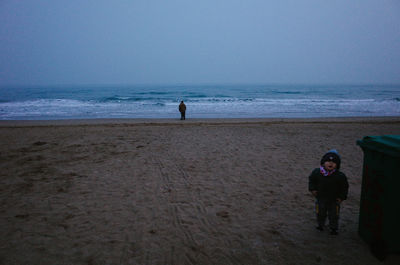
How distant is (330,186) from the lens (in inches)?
123

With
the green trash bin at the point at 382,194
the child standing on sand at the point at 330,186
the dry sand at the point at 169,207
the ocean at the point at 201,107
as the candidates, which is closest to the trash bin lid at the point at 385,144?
the green trash bin at the point at 382,194

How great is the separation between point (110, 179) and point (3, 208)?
1.90 m

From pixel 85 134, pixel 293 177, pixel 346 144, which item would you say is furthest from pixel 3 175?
pixel 346 144

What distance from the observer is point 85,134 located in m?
10.7

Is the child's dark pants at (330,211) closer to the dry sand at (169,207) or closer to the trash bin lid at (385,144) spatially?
the dry sand at (169,207)

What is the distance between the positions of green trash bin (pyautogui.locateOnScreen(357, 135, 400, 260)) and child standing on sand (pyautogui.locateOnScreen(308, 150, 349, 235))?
0.25 m

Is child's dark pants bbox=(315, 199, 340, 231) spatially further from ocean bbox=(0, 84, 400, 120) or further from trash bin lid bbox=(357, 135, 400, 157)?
ocean bbox=(0, 84, 400, 120)

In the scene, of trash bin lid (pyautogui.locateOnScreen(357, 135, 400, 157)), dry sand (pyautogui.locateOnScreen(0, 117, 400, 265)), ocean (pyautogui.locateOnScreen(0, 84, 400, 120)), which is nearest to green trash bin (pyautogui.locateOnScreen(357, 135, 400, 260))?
trash bin lid (pyautogui.locateOnScreen(357, 135, 400, 157))

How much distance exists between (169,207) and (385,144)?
317cm

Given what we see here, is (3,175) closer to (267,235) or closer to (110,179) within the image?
(110,179)

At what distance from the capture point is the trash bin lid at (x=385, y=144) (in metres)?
2.50

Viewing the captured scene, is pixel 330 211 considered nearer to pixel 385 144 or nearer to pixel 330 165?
pixel 330 165

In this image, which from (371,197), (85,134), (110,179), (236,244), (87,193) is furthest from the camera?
(85,134)

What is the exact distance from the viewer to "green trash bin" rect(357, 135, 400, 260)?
8.46 feet
